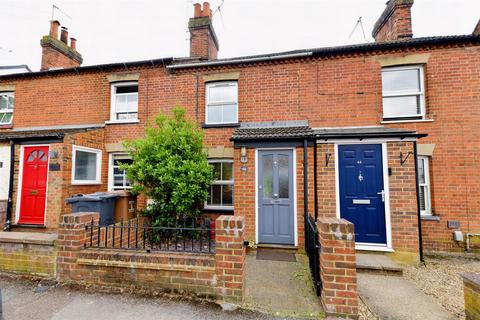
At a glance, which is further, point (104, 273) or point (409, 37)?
point (409, 37)

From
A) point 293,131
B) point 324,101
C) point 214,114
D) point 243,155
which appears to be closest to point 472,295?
point 293,131

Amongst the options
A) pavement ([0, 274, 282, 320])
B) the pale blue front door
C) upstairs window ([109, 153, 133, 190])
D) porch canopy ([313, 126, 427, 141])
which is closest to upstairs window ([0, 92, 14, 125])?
upstairs window ([109, 153, 133, 190])

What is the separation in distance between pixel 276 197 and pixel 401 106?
4.84m

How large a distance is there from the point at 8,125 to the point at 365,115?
43.2 ft

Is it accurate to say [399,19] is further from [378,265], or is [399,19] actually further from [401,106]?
[378,265]

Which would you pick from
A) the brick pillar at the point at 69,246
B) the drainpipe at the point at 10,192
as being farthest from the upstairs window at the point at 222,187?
the drainpipe at the point at 10,192

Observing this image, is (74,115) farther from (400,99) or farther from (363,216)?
(400,99)

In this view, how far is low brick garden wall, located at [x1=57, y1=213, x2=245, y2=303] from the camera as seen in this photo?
125 inches

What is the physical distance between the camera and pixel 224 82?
25.0 ft

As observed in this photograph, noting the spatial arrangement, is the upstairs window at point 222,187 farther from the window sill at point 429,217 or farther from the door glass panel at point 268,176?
the window sill at point 429,217

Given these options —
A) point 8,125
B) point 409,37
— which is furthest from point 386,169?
point 8,125

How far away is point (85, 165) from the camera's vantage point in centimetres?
729

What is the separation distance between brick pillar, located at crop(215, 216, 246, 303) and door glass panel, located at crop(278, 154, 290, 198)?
8.59 ft

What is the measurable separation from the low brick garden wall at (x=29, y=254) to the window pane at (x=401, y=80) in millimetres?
9116
